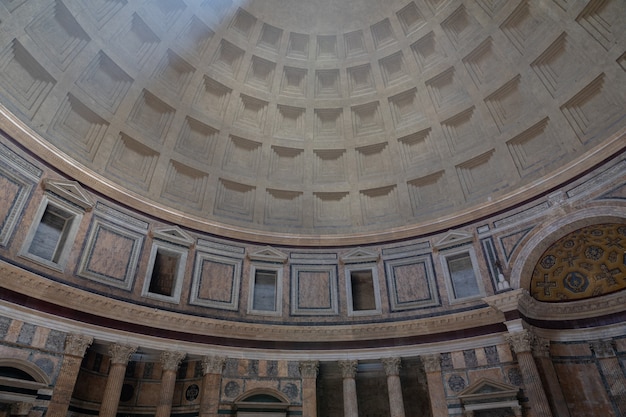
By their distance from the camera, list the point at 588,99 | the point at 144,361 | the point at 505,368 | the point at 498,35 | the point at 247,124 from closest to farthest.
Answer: the point at 505,368
the point at 588,99
the point at 144,361
the point at 498,35
the point at 247,124

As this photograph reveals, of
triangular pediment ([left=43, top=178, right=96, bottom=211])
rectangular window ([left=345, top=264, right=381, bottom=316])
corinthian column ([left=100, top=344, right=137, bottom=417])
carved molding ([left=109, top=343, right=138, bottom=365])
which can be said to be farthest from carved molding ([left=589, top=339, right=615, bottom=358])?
triangular pediment ([left=43, top=178, right=96, bottom=211])

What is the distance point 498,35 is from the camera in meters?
18.7

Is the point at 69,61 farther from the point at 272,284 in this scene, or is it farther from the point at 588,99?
the point at 588,99

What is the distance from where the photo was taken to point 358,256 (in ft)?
66.0

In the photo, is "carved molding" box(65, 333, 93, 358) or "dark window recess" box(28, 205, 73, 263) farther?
"dark window recess" box(28, 205, 73, 263)

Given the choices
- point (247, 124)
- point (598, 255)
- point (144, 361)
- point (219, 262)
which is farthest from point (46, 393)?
point (598, 255)

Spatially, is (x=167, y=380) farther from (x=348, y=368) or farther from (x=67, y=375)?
(x=348, y=368)

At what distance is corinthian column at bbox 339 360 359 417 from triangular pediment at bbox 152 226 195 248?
29.0ft

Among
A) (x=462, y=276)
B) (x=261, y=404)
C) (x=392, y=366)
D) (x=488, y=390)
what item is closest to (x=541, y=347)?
(x=488, y=390)

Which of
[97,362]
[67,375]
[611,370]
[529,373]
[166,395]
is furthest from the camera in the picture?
[97,362]

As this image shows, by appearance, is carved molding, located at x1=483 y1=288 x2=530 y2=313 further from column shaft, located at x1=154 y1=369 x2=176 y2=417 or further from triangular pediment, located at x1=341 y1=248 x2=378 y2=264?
column shaft, located at x1=154 y1=369 x2=176 y2=417

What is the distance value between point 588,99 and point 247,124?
631 inches

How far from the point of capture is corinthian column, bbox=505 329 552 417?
44.9 ft

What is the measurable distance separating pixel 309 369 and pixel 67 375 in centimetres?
912
